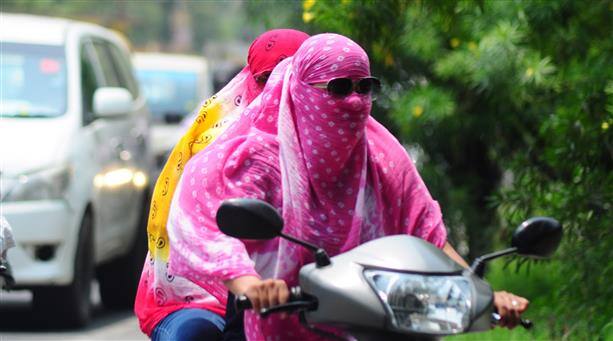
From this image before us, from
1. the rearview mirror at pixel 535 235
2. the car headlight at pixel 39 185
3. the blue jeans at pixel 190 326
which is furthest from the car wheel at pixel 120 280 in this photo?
the rearview mirror at pixel 535 235

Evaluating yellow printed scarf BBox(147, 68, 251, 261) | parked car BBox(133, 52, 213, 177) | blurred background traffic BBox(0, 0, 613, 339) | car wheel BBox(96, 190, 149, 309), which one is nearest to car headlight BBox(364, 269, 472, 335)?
yellow printed scarf BBox(147, 68, 251, 261)

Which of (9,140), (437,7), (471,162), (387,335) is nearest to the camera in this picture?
(387,335)

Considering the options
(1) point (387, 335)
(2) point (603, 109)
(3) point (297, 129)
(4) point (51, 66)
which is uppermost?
(3) point (297, 129)

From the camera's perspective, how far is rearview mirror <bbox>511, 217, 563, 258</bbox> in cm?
379

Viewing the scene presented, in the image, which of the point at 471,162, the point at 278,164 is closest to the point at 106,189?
the point at 471,162

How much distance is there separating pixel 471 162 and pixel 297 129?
8.52m

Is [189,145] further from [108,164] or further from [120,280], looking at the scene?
[120,280]

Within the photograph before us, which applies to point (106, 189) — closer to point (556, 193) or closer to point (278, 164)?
point (556, 193)

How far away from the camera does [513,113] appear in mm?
10984

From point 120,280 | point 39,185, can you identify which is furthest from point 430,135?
point 39,185

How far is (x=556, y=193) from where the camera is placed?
7953 millimetres

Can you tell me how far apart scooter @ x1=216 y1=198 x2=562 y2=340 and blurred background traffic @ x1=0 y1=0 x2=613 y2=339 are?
3818 mm

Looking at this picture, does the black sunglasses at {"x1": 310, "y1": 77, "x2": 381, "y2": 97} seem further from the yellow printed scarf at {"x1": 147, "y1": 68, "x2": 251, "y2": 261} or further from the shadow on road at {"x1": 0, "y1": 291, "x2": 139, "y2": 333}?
the shadow on road at {"x1": 0, "y1": 291, "x2": 139, "y2": 333}

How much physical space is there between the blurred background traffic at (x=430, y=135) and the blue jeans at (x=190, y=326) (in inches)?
119
